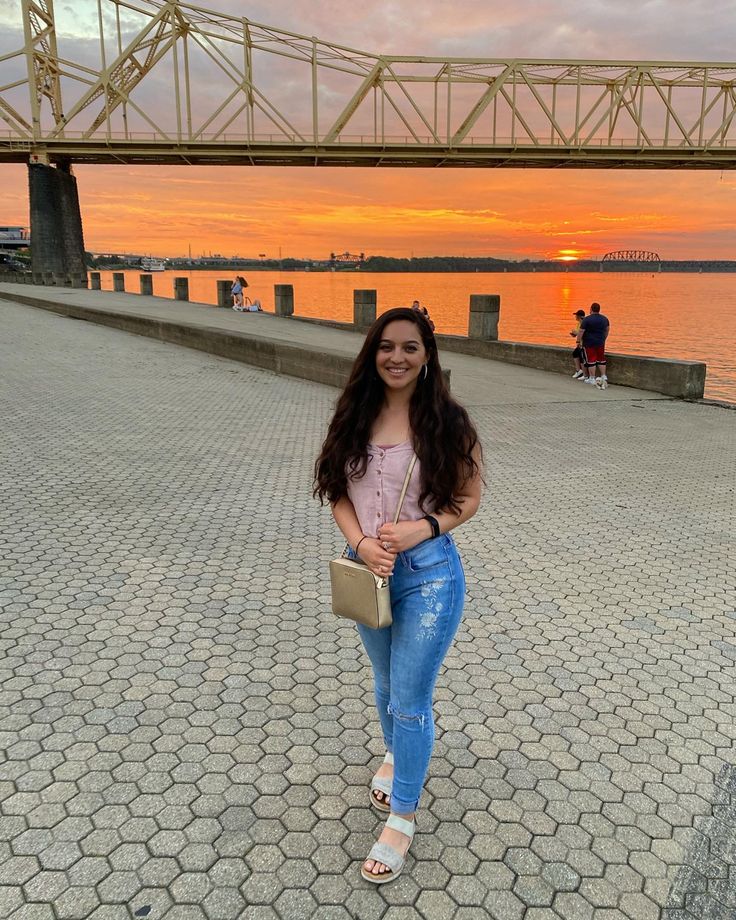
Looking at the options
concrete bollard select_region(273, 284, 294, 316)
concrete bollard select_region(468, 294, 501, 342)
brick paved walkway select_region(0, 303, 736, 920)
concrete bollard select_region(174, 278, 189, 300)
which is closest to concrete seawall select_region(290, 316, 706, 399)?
concrete bollard select_region(468, 294, 501, 342)

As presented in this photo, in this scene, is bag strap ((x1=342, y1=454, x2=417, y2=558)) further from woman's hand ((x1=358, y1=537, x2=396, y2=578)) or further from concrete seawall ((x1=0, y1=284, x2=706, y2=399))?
concrete seawall ((x1=0, y1=284, x2=706, y2=399))

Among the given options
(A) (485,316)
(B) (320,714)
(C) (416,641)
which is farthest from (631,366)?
(C) (416,641)

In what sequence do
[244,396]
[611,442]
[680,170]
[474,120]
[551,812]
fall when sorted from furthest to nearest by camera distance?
[680,170] < [474,120] < [244,396] < [611,442] < [551,812]

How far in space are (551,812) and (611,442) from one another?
715 cm

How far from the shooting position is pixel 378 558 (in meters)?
2.18

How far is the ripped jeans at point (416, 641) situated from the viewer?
2238 mm

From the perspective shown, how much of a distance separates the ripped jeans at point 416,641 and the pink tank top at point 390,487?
0.41 feet

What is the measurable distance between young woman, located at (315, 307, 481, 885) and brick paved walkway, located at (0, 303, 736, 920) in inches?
15.4

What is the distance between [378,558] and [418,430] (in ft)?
1.46

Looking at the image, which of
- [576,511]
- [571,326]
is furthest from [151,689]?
[571,326]

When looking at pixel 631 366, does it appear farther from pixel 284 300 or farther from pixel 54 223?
pixel 54 223

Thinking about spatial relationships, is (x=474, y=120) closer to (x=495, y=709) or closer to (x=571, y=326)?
(x=571, y=326)

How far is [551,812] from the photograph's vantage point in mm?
2613

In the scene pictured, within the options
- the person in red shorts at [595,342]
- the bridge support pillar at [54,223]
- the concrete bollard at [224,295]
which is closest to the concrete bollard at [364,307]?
the concrete bollard at [224,295]
